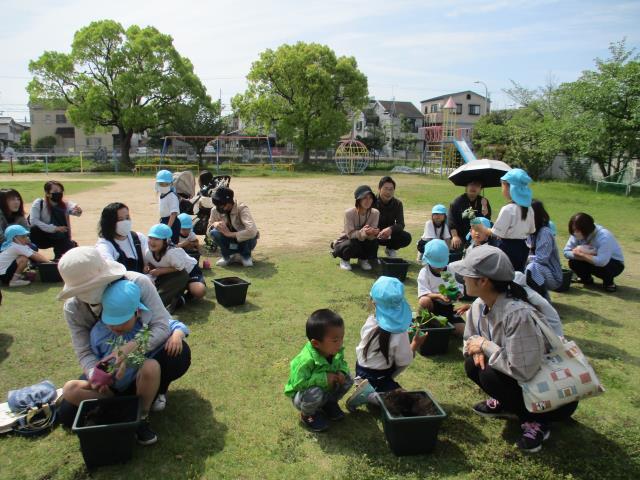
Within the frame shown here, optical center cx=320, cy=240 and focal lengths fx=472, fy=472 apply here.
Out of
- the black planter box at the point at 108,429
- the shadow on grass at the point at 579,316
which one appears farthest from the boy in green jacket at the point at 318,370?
the shadow on grass at the point at 579,316

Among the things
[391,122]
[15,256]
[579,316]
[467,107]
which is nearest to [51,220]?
[15,256]

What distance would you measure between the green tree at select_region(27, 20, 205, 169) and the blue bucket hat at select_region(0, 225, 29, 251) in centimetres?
2943

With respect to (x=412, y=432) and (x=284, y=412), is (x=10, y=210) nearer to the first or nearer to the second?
(x=284, y=412)

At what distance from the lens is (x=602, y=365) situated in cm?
413

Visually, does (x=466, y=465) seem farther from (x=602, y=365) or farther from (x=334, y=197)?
(x=334, y=197)

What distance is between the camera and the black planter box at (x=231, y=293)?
17.6ft

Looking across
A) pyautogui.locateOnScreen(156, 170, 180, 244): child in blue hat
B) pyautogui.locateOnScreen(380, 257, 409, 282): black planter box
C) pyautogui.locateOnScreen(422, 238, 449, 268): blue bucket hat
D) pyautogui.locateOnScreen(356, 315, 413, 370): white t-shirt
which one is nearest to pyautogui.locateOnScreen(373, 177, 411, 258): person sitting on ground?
pyautogui.locateOnScreen(380, 257, 409, 282): black planter box

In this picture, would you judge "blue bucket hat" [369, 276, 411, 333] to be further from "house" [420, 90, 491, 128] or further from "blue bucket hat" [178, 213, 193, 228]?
"house" [420, 90, 491, 128]

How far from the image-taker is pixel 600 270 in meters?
6.39

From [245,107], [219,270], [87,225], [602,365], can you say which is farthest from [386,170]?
[602,365]

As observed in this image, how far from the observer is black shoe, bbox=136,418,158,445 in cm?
295

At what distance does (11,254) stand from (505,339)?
624cm

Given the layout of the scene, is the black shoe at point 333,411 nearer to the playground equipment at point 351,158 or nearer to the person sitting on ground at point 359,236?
the person sitting on ground at point 359,236

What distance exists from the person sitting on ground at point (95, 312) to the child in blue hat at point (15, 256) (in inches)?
156
